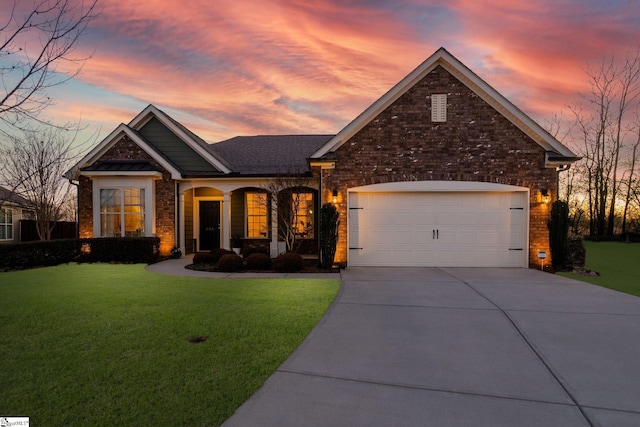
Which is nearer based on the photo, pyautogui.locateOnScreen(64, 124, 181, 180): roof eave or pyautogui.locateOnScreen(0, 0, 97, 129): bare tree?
pyautogui.locateOnScreen(0, 0, 97, 129): bare tree

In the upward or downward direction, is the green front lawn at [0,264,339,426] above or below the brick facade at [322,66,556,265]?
below

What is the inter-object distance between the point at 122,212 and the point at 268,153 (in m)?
7.07

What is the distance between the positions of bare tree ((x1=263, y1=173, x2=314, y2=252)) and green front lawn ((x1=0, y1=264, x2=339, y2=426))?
542 cm

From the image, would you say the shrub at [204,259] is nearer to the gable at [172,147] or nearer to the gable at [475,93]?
the gable at [172,147]

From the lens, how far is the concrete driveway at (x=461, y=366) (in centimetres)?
296

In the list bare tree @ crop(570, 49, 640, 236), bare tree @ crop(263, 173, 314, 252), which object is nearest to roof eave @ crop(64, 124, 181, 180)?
bare tree @ crop(263, 173, 314, 252)

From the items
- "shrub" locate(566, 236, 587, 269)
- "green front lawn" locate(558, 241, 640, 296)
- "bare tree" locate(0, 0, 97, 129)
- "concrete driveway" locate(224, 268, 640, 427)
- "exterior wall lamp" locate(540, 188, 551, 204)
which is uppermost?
"bare tree" locate(0, 0, 97, 129)

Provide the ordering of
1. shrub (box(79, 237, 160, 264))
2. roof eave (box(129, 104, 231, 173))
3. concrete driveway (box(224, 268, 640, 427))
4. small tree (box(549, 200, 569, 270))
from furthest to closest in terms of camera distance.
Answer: roof eave (box(129, 104, 231, 173)) → shrub (box(79, 237, 160, 264)) → small tree (box(549, 200, 569, 270)) → concrete driveway (box(224, 268, 640, 427))

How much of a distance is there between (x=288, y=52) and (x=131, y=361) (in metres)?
12.0

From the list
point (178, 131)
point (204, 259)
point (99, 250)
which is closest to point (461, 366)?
point (204, 259)

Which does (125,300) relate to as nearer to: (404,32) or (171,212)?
(171,212)

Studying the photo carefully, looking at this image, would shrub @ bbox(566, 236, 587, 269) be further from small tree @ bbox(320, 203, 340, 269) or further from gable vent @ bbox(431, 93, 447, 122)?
small tree @ bbox(320, 203, 340, 269)

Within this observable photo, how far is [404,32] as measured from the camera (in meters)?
12.7

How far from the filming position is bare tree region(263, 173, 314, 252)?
44.6ft
